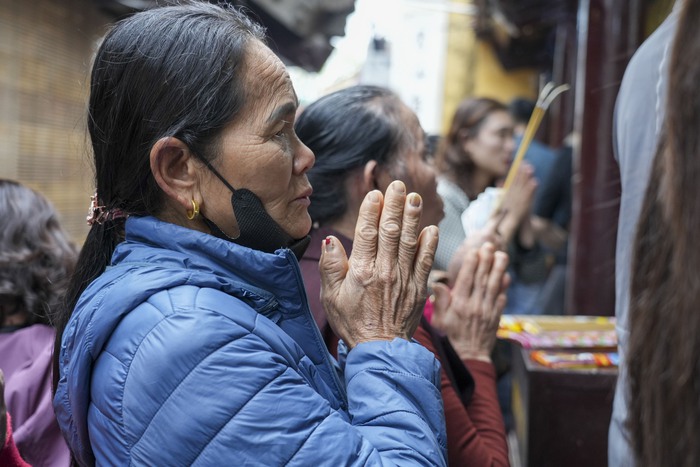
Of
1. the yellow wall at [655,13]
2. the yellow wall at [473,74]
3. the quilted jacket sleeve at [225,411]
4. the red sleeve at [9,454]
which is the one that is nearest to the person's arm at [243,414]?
the quilted jacket sleeve at [225,411]

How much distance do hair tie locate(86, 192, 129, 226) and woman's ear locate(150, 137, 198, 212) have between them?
0.15m

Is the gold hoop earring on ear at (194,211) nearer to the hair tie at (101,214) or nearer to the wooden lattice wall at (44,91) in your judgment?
the hair tie at (101,214)

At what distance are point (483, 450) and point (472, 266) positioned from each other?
0.52m

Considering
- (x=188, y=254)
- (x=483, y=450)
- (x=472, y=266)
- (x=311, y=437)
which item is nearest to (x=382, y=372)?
(x=311, y=437)

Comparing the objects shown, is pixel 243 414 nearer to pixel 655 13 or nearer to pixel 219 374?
pixel 219 374

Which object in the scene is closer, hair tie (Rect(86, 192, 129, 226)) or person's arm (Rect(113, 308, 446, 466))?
person's arm (Rect(113, 308, 446, 466))

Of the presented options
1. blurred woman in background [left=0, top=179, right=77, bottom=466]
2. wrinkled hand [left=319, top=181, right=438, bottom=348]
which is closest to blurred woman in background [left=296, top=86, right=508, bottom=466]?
wrinkled hand [left=319, top=181, right=438, bottom=348]

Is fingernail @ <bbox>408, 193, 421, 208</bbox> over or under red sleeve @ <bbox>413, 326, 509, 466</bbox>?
over

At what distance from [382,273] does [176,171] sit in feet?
1.55

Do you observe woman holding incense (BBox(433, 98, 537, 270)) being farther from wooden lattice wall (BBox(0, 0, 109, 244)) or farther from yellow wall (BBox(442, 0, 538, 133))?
yellow wall (BBox(442, 0, 538, 133))

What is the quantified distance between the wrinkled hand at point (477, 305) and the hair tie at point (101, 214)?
959 mm

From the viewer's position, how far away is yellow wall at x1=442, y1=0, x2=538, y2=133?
50.3ft

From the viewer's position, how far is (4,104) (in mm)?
5512

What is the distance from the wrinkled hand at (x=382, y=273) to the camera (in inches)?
62.8
